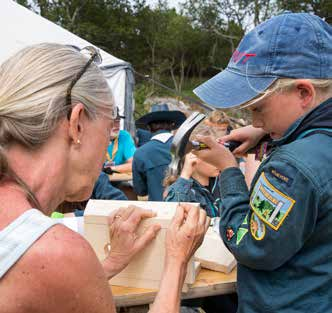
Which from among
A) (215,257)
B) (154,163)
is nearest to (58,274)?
(215,257)

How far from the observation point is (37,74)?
954mm

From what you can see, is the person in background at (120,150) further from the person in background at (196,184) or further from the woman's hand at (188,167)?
the woman's hand at (188,167)

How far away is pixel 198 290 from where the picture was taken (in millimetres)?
1740

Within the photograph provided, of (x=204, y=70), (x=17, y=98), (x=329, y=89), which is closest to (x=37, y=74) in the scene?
(x=17, y=98)

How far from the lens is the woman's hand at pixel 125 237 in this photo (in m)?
1.54

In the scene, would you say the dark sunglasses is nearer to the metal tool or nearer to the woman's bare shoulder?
the woman's bare shoulder

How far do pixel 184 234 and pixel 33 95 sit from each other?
795 millimetres

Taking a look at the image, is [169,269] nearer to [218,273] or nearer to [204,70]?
[218,273]

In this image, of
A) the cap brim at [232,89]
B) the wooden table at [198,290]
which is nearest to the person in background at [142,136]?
the wooden table at [198,290]

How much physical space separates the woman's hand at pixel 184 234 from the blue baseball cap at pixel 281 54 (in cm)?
46

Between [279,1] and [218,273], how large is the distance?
3266 cm

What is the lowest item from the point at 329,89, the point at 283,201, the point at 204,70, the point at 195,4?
the point at 204,70

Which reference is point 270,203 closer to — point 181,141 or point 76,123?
point 181,141

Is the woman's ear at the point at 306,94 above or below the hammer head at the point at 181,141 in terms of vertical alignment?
above
